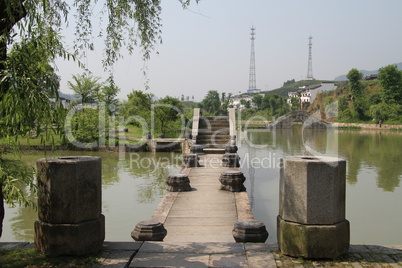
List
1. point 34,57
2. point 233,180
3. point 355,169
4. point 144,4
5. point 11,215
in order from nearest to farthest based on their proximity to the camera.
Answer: point 34,57 < point 144,4 < point 233,180 < point 11,215 < point 355,169

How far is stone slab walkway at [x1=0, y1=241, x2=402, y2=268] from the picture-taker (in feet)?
13.1

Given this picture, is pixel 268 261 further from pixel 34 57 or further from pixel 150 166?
pixel 150 166

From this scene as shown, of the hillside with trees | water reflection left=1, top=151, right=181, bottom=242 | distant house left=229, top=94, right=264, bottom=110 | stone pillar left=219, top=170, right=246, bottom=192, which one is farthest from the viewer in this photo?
distant house left=229, top=94, right=264, bottom=110

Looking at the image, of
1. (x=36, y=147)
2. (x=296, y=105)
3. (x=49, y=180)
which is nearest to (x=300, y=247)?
(x=49, y=180)

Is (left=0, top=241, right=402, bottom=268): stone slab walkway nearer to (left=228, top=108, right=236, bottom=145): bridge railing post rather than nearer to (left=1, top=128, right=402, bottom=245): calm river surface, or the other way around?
(left=1, top=128, right=402, bottom=245): calm river surface

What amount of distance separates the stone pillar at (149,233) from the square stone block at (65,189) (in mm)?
1292

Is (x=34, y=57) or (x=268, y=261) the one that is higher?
(x=34, y=57)

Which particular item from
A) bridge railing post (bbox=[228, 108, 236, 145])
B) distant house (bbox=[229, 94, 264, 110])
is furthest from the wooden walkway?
distant house (bbox=[229, 94, 264, 110])

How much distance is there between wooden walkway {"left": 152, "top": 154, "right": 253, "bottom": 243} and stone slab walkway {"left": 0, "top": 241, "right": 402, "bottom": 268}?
79 cm

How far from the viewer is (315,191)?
4.09 metres

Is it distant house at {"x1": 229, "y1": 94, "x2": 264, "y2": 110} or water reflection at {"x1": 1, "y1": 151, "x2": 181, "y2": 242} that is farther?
distant house at {"x1": 229, "y1": 94, "x2": 264, "y2": 110}

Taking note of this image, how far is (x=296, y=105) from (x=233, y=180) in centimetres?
10921

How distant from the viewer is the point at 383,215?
10156 mm

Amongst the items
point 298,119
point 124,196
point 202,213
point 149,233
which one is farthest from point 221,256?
point 298,119
